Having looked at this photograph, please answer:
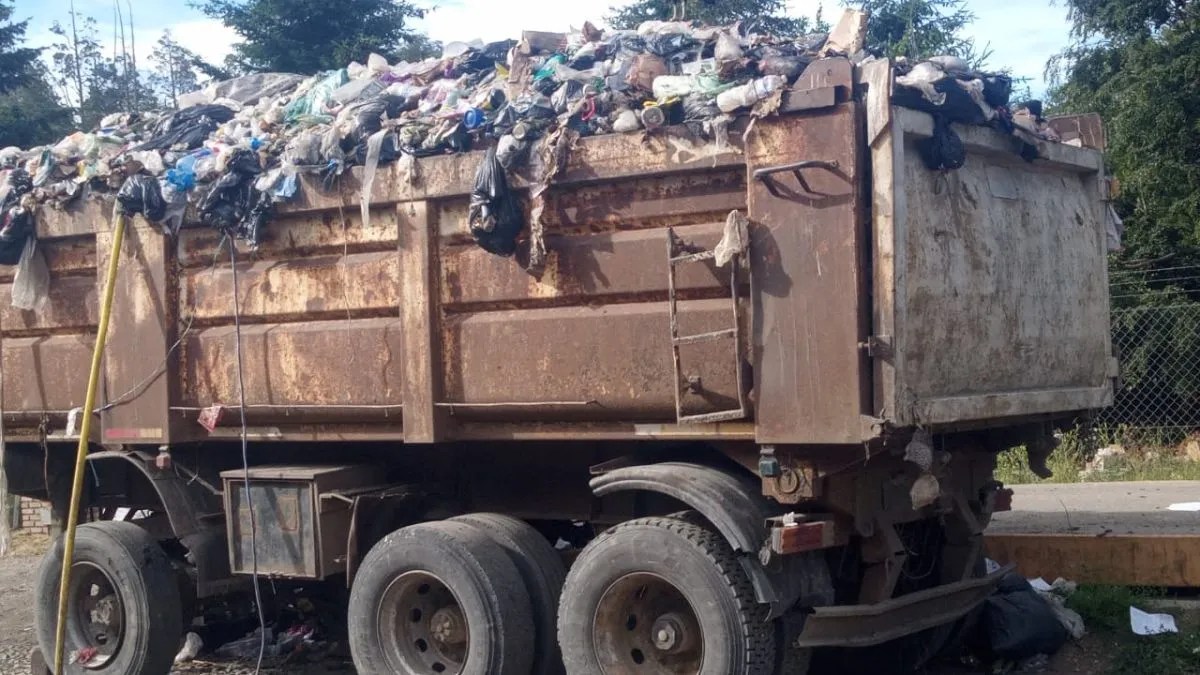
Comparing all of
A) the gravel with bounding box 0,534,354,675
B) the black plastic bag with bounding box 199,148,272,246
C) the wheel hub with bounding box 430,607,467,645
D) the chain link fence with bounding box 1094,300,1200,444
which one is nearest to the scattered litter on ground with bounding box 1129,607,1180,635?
the wheel hub with bounding box 430,607,467,645

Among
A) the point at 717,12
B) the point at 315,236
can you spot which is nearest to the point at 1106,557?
the point at 315,236

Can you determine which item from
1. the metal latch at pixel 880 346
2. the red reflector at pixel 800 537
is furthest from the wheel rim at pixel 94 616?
the metal latch at pixel 880 346

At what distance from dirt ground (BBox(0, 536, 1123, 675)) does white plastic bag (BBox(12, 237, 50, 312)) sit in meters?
2.00

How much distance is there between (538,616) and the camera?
5.12 meters

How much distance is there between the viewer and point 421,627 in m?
5.38

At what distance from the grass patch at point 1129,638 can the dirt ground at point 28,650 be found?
96mm

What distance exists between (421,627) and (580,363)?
1374 millimetres

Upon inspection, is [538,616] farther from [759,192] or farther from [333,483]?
[759,192]

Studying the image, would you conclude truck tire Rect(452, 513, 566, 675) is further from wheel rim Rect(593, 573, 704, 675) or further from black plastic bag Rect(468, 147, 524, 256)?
black plastic bag Rect(468, 147, 524, 256)

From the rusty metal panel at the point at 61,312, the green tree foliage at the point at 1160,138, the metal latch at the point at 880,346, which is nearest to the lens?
the metal latch at the point at 880,346

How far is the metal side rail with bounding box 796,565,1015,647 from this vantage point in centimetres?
448

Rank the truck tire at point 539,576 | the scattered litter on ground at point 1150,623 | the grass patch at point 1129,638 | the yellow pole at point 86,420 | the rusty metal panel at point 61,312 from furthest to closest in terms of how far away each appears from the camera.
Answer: the rusty metal panel at point 61,312 < the yellow pole at point 86,420 < the scattered litter on ground at point 1150,623 < the grass patch at point 1129,638 < the truck tire at point 539,576

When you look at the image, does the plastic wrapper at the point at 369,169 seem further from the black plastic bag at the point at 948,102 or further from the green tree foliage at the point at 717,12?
the green tree foliage at the point at 717,12

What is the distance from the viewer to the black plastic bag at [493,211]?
5.00m
